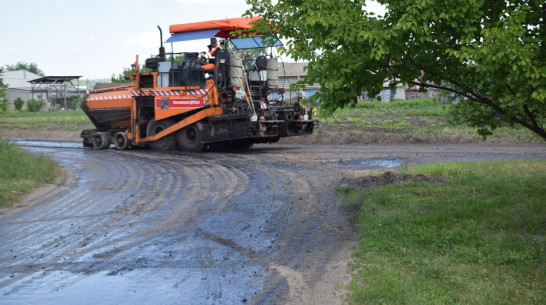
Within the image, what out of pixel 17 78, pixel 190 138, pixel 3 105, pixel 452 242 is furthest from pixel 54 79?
pixel 452 242

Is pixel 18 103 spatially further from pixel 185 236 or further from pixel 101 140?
pixel 185 236

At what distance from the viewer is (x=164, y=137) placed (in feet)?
70.7

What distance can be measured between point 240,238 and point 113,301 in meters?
2.85

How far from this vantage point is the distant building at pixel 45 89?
2239 inches

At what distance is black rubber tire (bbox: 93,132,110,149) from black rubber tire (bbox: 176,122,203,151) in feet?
11.5

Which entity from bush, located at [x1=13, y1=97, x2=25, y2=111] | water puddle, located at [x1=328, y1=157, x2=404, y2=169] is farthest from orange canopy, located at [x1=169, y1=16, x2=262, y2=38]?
bush, located at [x1=13, y1=97, x2=25, y2=111]

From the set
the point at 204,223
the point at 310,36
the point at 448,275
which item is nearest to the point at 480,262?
the point at 448,275

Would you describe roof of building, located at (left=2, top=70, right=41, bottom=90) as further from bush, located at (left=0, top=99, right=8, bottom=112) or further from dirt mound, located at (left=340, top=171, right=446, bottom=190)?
dirt mound, located at (left=340, top=171, right=446, bottom=190)

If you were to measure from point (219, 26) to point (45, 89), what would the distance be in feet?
188

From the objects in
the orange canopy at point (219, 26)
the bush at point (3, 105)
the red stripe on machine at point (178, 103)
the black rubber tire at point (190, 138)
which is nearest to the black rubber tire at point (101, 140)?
the red stripe on machine at point (178, 103)

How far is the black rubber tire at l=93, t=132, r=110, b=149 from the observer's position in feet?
76.5

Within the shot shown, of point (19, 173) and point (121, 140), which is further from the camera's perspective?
point (121, 140)

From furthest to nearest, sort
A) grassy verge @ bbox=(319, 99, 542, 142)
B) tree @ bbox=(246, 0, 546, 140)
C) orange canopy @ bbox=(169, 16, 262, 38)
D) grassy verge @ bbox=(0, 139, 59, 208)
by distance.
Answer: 1. grassy verge @ bbox=(319, 99, 542, 142)
2. orange canopy @ bbox=(169, 16, 262, 38)
3. grassy verge @ bbox=(0, 139, 59, 208)
4. tree @ bbox=(246, 0, 546, 140)

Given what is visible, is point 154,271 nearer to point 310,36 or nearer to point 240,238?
point 240,238
